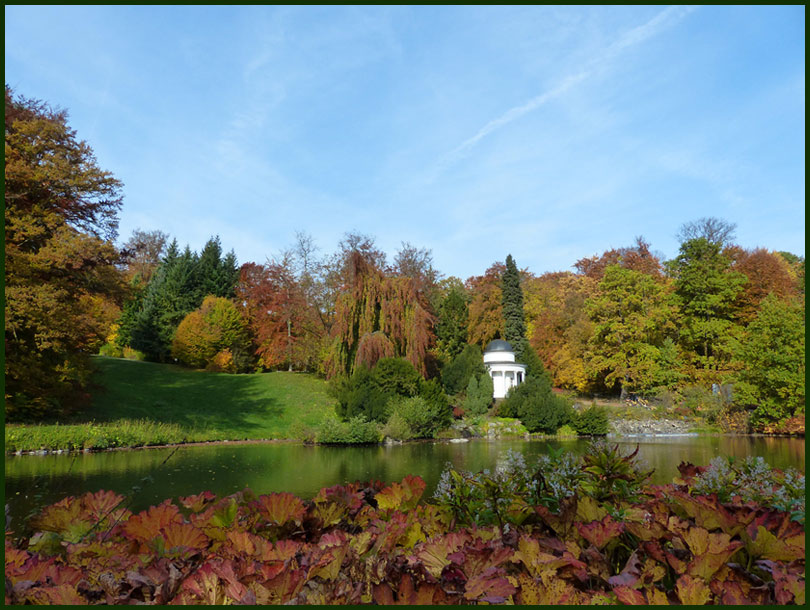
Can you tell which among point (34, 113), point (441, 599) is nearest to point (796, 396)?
point (441, 599)

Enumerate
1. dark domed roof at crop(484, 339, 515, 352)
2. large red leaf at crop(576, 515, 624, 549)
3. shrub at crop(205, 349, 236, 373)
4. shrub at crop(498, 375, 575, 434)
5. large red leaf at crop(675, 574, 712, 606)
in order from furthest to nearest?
shrub at crop(205, 349, 236, 373), dark domed roof at crop(484, 339, 515, 352), shrub at crop(498, 375, 575, 434), large red leaf at crop(576, 515, 624, 549), large red leaf at crop(675, 574, 712, 606)

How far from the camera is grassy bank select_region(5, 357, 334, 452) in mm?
12375

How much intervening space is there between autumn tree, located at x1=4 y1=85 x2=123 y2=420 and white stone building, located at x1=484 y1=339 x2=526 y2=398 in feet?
54.4

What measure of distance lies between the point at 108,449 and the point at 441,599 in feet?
44.9

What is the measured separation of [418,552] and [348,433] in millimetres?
14648

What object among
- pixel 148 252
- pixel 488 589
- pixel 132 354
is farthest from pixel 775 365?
pixel 148 252

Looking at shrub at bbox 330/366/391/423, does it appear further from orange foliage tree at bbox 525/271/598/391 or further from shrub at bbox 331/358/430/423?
orange foliage tree at bbox 525/271/598/391

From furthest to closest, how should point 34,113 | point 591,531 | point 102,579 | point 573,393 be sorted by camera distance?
point 573,393 → point 34,113 → point 591,531 → point 102,579

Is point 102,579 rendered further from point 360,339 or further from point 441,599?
point 360,339

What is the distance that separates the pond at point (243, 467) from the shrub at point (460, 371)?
922 cm

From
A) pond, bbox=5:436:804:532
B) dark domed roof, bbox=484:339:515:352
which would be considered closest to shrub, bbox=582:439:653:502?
pond, bbox=5:436:804:532

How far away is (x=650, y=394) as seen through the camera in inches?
1020

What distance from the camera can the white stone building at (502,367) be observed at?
82.7ft

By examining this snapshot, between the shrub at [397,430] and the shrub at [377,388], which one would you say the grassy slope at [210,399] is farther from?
the shrub at [397,430]
